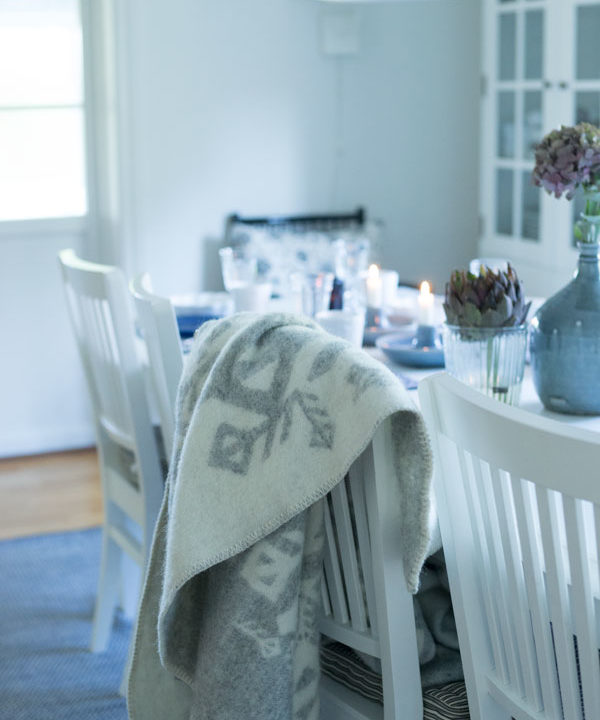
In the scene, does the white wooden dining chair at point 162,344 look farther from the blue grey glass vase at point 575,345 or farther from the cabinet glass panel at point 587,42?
the cabinet glass panel at point 587,42

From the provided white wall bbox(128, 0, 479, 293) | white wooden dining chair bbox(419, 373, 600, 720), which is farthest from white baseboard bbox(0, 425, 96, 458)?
white wooden dining chair bbox(419, 373, 600, 720)

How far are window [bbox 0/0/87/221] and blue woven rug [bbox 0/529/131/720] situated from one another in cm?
126

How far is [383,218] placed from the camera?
423 centimetres

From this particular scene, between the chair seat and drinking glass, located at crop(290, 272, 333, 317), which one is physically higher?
drinking glass, located at crop(290, 272, 333, 317)

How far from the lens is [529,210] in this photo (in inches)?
150

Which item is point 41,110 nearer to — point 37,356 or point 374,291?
point 37,356

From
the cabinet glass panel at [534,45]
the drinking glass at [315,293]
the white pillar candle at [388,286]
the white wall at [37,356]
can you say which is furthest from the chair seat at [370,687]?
the cabinet glass panel at [534,45]

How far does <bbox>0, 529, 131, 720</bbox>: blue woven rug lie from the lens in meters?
2.31

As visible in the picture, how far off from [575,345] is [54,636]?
1.51 metres

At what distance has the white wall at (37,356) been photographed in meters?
3.79

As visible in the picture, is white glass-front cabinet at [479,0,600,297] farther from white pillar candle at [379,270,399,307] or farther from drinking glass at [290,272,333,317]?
drinking glass at [290,272,333,317]

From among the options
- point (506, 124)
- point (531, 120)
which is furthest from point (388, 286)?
point (506, 124)

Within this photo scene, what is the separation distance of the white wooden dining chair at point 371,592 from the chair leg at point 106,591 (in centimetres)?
108

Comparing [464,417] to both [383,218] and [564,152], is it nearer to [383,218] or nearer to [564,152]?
[564,152]
